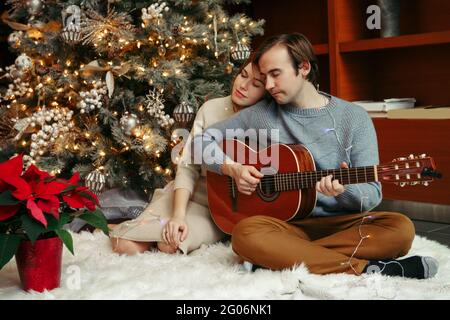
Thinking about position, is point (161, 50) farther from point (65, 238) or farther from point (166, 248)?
point (65, 238)

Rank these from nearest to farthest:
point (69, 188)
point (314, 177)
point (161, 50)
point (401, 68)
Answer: point (69, 188) < point (314, 177) < point (161, 50) < point (401, 68)

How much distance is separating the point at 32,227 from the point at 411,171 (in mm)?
898

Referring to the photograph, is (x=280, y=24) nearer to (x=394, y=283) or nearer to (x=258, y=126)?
(x=258, y=126)

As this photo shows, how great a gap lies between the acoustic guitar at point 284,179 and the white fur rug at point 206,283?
6.7 inches

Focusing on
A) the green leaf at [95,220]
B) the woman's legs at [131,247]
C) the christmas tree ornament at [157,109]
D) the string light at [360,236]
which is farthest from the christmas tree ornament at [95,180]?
the string light at [360,236]

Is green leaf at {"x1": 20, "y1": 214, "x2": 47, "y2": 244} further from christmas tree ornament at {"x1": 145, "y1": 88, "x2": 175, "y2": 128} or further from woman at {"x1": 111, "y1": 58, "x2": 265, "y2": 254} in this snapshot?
christmas tree ornament at {"x1": 145, "y1": 88, "x2": 175, "y2": 128}

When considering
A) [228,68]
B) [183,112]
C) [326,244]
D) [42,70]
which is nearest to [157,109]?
[183,112]

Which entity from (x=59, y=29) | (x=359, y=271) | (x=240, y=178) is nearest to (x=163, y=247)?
(x=240, y=178)

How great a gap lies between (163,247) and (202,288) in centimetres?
45

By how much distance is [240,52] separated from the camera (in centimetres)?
258

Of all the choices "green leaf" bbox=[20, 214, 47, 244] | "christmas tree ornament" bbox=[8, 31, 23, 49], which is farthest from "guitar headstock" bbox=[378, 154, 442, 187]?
Answer: "christmas tree ornament" bbox=[8, 31, 23, 49]

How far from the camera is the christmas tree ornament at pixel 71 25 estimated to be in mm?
2404

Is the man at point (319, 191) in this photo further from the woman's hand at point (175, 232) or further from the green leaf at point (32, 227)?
the green leaf at point (32, 227)

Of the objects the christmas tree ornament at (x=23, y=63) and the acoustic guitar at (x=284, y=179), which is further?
the christmas tree ornament at (x=23, y=63)
